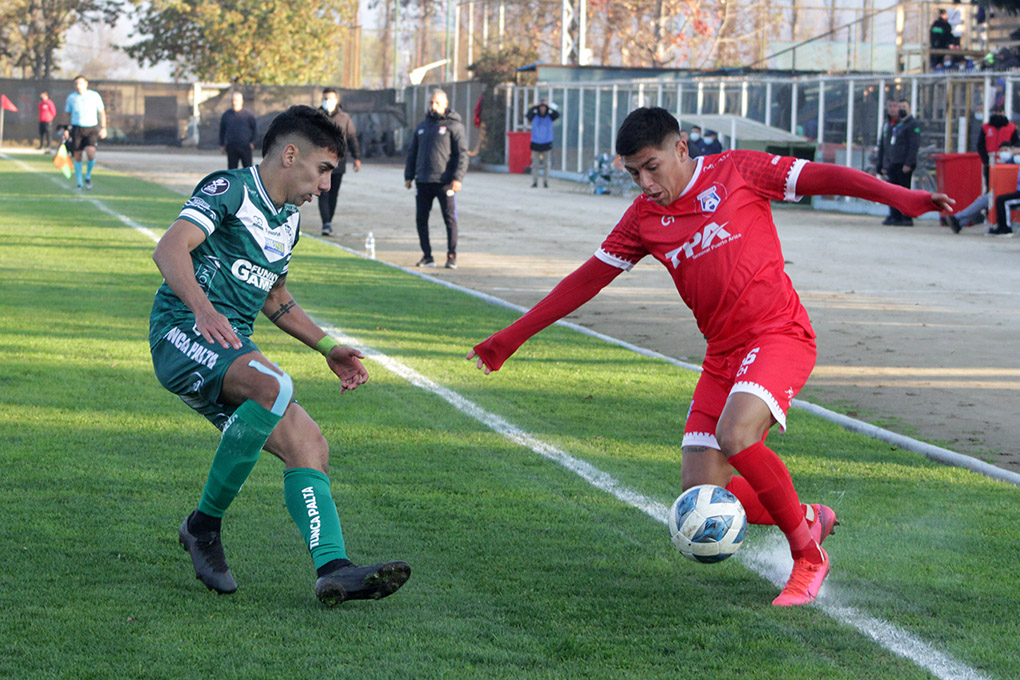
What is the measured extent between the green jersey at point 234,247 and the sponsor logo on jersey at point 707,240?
1.51 m

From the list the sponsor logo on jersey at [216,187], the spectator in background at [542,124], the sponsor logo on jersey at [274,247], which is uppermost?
the spectator in background at [542,124]

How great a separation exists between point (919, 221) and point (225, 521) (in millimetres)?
22403

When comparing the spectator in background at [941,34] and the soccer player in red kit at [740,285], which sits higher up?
the spectator in background at [941,34]

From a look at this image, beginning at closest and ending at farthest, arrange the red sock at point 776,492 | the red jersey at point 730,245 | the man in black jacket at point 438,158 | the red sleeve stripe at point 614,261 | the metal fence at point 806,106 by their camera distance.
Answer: the red sock at point 776,492 < the red jersey at point 730,245 < the red sleeve stripe at point 614,261 < the man in black jacket at point 438,158 < the metal fence at point 806,106

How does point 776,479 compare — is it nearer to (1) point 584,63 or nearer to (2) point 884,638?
(2) point 884,638

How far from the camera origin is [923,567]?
16.1ft

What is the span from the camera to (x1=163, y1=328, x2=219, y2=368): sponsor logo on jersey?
168 inches

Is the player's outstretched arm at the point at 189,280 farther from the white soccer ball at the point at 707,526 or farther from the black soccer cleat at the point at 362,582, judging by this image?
the white soccer ball at the point at 707,526

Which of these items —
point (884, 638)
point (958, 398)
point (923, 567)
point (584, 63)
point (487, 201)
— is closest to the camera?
point (884, 638)

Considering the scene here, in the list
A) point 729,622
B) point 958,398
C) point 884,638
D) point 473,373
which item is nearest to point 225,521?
point 729,622

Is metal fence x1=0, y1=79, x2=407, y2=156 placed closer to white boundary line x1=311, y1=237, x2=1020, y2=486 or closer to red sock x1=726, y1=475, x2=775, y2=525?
white boundary line x1=311, y1=237, x2=1020, y2=486

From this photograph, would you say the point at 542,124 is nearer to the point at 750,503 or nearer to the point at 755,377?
the point at 750,503

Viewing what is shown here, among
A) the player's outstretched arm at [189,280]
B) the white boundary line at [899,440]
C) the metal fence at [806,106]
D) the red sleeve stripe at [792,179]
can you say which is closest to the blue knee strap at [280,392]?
the player's outstretched arm at [189,280]

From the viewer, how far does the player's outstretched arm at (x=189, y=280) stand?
4039 millimetres
